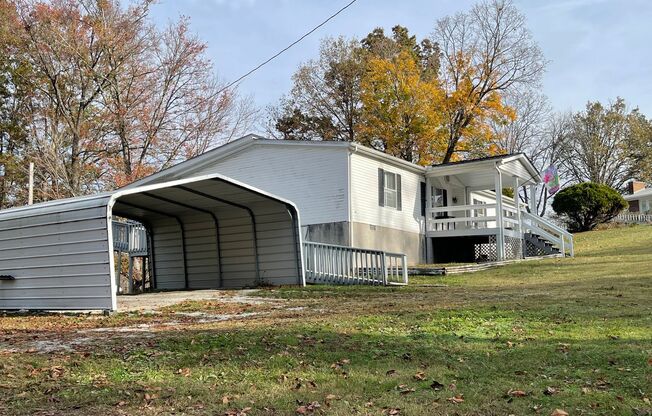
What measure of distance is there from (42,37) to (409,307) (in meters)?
24.9

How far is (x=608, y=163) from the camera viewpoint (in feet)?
168

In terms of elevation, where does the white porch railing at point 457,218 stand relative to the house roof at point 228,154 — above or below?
below

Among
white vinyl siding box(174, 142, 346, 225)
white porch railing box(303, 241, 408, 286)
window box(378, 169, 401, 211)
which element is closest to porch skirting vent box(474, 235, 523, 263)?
window box(378, 169, 401, 211)

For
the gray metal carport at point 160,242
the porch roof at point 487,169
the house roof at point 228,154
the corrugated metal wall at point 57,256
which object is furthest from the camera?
the porch roof at point 487,169

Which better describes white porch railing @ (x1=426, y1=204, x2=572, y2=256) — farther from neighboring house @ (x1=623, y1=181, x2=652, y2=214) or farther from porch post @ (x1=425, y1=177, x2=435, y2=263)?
neighboring house @ (x1=623, y1=181, x2=652, y2=214)

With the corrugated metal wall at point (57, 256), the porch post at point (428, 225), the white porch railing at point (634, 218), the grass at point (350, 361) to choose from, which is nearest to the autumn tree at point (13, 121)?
the porch post at point (428, 225)

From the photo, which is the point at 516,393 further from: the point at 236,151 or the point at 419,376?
the point at 236,151

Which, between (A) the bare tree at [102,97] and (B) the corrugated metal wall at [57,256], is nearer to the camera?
(B) the corrugated metal wall at [57,256]

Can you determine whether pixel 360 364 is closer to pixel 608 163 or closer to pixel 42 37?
pixel 42 37

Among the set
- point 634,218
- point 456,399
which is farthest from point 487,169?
point 634,218

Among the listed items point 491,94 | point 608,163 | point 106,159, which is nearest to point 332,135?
point 491,94

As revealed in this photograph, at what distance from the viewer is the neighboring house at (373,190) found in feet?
61.6

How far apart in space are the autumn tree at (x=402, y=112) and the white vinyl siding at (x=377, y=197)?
36.1 feet

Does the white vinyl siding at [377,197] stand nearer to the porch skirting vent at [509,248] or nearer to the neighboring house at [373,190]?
the neighboring house at [373,190]
